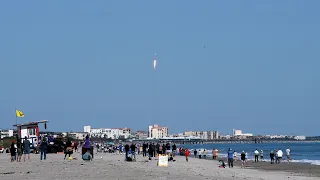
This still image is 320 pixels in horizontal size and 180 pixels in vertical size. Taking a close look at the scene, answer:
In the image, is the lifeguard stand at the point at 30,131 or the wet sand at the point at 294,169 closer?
the wet sand at the point at 294,169

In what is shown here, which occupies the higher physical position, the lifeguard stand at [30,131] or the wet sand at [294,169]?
the lifeguard stand at [30,131]

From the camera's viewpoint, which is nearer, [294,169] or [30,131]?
[294,169]

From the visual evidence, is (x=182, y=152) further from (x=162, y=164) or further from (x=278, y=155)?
(x=162, y=164)

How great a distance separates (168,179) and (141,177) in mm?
868

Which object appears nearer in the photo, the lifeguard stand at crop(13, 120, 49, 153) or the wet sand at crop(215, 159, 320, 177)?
the wet sand at crop(215, 159, 320, 177)

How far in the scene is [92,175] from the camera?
18547 mm

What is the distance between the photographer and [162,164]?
29.2m

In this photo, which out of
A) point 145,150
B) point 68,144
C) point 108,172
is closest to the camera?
point 108,172

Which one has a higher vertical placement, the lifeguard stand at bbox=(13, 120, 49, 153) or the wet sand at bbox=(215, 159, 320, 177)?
the lifeguard stand at bbox=(13, 120, 49, 153)

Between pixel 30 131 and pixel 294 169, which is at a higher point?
pixel 30 131

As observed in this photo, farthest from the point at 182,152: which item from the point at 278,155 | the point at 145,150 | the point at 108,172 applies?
the point at 108,172

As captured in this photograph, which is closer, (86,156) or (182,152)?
(86,156)

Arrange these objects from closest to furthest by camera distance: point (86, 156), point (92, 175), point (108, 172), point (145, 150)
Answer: point (92, 175) → point (108, 172) → point (86, 156) → point (145, 150)

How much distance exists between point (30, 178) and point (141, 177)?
309 centimetres
